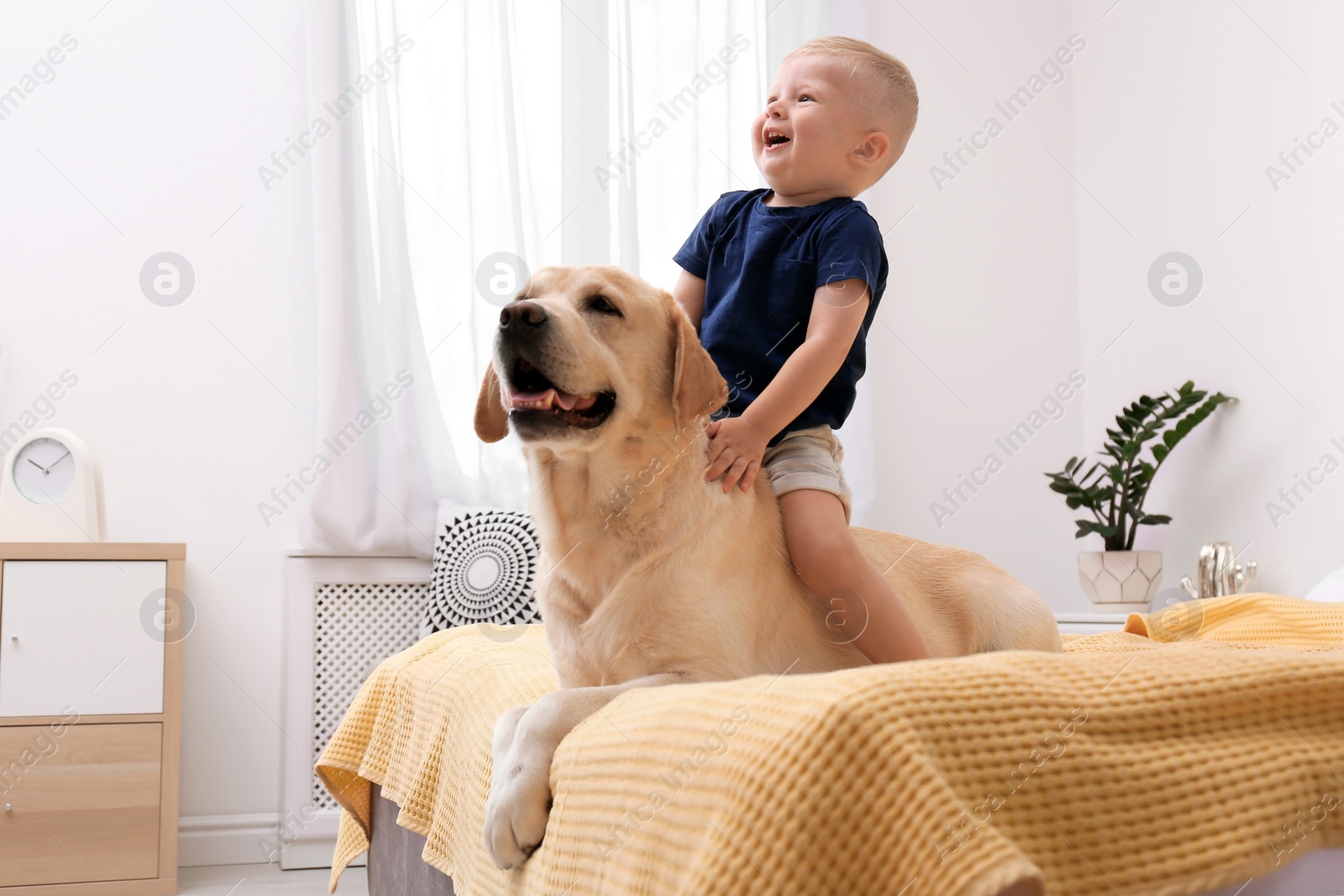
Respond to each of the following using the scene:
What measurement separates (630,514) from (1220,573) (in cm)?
224

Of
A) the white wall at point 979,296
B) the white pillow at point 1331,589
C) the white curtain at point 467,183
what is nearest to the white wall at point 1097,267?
the white wall at point 979,296

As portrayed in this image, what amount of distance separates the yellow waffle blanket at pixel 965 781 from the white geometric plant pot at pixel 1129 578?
237 centimetres

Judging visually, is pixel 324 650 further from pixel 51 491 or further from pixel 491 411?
pixel 491 411

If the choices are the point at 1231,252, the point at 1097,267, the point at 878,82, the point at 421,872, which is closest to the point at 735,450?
the point at 878,82

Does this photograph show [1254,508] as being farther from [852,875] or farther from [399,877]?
[852,875]

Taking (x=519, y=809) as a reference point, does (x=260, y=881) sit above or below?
below

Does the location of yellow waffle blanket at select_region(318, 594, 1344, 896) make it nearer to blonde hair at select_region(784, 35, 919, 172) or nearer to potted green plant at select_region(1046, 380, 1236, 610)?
blonde hair at select_region(784, 35, 919, 172)

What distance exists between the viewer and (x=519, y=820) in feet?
3.21

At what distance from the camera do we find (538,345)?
123cm

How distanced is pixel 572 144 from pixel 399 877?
2.45m

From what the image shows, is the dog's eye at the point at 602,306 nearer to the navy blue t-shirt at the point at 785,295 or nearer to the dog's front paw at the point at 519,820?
the navy blue t-shirt at the point at 785,295

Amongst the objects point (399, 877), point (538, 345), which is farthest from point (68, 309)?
point (538, 345)

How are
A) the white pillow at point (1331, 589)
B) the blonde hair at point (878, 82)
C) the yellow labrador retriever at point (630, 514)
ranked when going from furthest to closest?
the white pillow at point (1331, 589), the blonde hair at point (878, 82), the yellow labrador retriever at point (630, 514)

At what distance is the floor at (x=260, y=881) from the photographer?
8.96 ft
